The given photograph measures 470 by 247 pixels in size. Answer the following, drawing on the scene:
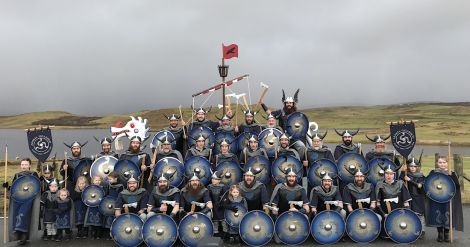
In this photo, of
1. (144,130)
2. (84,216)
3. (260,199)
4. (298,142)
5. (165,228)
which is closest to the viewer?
(165,228)

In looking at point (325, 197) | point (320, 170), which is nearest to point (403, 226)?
point (325, 197)

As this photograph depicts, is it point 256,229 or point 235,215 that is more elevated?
point 235,215

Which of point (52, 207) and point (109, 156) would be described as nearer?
point (52, 207)

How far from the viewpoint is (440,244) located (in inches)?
414

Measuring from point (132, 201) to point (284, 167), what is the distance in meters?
4.03

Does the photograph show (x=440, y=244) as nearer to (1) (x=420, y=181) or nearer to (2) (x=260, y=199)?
(1) (x=420, y=181)

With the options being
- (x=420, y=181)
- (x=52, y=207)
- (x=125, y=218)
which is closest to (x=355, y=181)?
(x=420, y=181)

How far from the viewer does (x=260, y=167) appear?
11773 millimetres

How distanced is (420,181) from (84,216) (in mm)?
8967

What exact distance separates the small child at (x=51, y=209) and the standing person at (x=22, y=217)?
23 centimetres

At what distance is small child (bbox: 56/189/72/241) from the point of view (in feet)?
36.6

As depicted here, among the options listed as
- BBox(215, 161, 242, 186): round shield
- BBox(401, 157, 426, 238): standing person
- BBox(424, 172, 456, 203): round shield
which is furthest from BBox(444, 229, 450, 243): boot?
BBox(215, 161, 242, 186): round shield

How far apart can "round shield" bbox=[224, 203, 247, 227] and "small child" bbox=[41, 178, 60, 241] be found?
4.44 meters

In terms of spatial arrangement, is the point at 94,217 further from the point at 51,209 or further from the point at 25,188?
the point at 25,188
